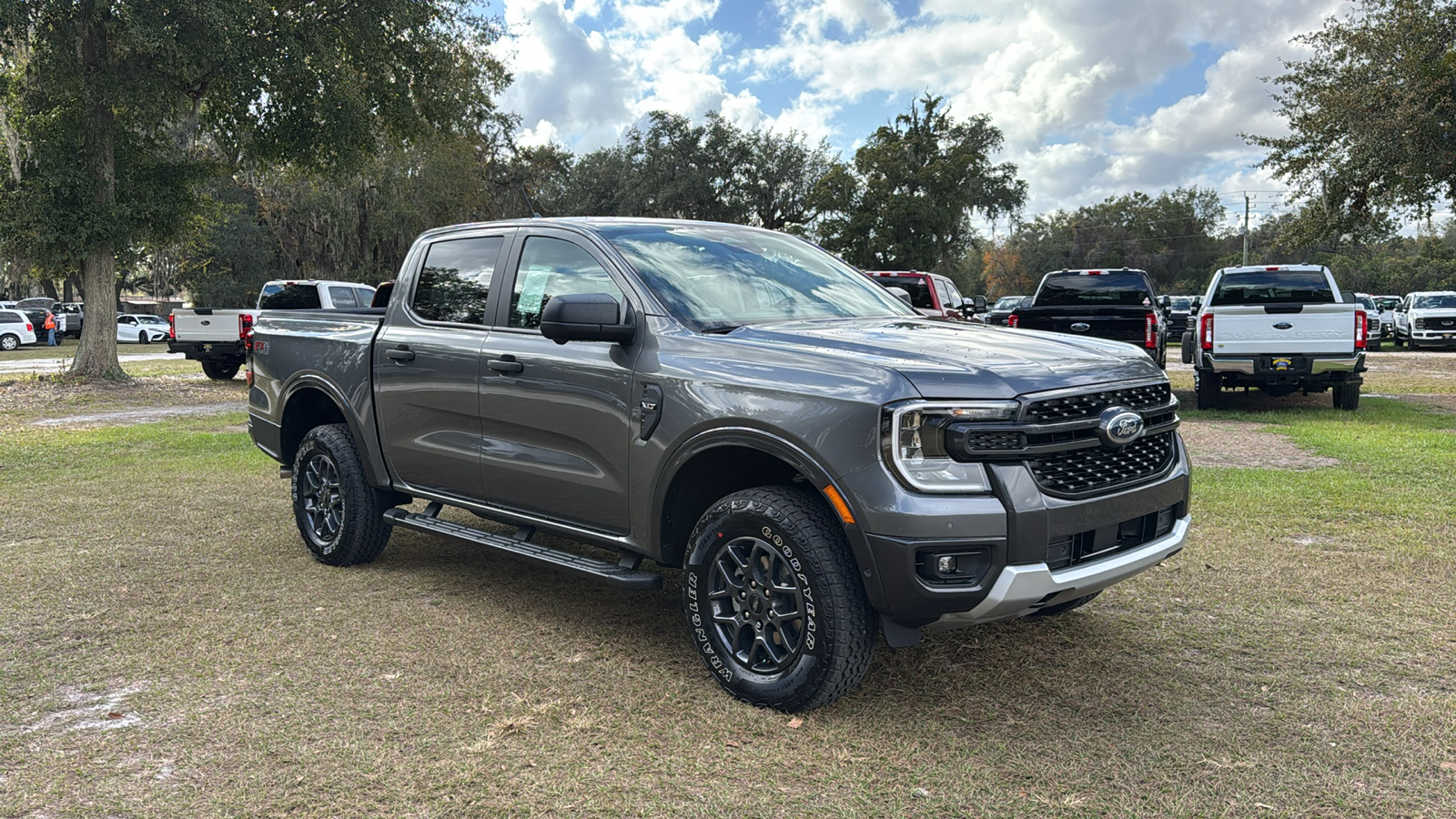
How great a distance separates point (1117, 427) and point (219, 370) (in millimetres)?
21030

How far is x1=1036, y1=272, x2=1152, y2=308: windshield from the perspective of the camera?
52.2 ft

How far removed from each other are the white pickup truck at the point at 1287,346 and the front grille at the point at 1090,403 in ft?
32.0

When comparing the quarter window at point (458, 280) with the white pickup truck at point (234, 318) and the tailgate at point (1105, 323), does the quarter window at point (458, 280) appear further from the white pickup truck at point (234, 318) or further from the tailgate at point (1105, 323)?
the white pickup truck at point (234, 318)

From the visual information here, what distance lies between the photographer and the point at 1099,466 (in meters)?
3.85

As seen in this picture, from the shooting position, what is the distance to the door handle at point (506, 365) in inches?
192

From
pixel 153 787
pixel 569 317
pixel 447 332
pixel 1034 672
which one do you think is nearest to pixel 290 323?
pixel 447 332

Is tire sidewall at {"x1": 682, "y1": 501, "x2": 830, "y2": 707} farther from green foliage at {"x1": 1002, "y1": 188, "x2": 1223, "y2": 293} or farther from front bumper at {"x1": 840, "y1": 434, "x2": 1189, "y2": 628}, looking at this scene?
green foliage at {"x1": 1002, "y1": 188, "x2": 1223, "y2": 293}

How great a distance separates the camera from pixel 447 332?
541 centimetres

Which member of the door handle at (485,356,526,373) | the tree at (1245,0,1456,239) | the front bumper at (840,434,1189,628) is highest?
the tree at (1245,0,1456,239)

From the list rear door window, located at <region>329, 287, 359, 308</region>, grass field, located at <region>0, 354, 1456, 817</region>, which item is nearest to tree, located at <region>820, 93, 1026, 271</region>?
rear door window, located at <region>329, 287, 359, 308</region>

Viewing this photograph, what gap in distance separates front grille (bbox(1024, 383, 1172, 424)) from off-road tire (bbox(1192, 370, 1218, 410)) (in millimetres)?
10466

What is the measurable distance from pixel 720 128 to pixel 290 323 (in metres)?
44.9

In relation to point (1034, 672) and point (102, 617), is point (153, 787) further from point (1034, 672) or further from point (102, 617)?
point (1034, 672)

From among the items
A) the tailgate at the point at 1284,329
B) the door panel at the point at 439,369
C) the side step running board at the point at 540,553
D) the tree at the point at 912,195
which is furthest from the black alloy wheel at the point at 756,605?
the tree at the point at 912,195
